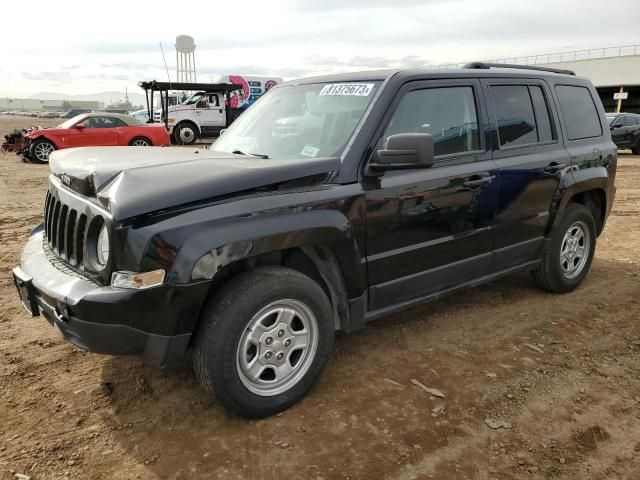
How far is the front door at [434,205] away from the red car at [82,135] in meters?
13.4

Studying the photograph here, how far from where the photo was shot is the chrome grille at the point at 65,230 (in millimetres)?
2705

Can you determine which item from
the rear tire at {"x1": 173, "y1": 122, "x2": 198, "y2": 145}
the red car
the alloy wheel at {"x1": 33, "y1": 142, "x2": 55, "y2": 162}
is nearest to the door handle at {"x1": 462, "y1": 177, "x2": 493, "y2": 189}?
the red car

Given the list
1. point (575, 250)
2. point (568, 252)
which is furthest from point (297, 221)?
point (575, 250)

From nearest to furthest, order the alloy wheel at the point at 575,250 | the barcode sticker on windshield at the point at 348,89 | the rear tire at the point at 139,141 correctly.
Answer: the barcode sticker on windshield at the point at 348,89 → the alloy wheel at the point at 575,250 → the rear tire at the point at 139,141

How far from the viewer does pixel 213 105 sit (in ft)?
72.1

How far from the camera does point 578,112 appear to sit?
4645mm

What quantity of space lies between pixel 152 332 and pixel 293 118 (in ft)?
6.13

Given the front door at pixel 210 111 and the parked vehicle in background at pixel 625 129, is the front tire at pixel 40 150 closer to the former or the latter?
the front door at pixel 210 111

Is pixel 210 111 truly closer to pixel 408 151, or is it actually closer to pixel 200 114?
pixel 200 114

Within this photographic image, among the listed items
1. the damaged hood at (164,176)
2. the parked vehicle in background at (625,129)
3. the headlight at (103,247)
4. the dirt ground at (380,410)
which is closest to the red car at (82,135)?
the dirt ground at (380,410)

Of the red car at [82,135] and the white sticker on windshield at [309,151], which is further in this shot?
the red car at [82,135]

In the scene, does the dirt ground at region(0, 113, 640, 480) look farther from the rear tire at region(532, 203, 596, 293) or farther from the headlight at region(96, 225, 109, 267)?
the headlight at region(96, 225, 109, 267)

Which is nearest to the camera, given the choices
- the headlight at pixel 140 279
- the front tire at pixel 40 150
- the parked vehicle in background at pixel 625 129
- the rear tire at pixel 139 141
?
the headlight at pixel 140 279

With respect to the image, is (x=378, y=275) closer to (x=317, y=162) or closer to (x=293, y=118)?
(x=317, y=162)
